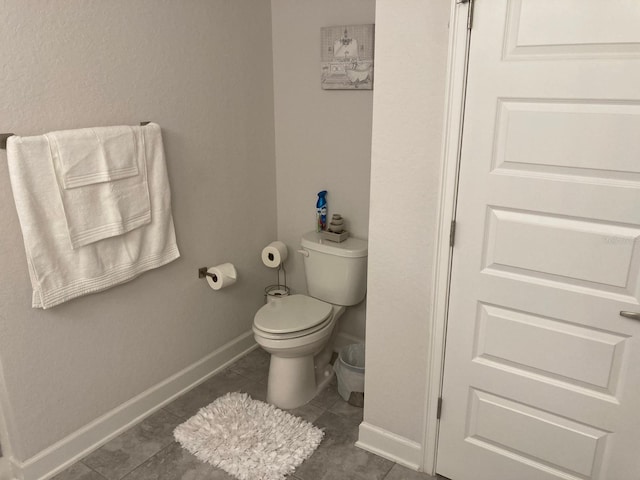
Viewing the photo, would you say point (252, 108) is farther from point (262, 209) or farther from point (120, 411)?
point (120, 411)

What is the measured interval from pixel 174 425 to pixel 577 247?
1.95 m

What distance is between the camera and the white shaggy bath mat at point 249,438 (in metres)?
2.26

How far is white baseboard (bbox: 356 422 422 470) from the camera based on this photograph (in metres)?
2.26

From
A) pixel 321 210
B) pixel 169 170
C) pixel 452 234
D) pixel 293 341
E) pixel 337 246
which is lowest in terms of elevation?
pixel 293 341

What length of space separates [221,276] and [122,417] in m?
0.82

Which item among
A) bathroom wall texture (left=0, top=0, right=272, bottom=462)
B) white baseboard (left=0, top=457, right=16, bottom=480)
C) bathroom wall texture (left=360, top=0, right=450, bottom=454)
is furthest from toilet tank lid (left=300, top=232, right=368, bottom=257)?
white baseboard (left=0, top=457, right=16, bottom=480)

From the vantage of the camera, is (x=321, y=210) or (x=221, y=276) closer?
(x=221, y=276)

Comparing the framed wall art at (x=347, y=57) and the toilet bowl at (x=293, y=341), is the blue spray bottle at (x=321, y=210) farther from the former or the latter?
the framed wall art at (x=347, y=57)

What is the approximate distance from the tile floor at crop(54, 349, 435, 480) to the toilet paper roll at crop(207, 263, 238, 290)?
576mm

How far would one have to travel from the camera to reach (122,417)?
248 cm

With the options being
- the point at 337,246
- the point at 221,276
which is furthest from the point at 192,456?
the point at 337,246

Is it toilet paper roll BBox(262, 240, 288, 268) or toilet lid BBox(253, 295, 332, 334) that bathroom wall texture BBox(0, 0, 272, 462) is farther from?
toilet lid BBox(253, 295, 332, 334)

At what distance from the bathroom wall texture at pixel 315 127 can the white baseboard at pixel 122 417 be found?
74 centimetres

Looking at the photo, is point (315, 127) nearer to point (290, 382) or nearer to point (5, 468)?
point (290, 382)
